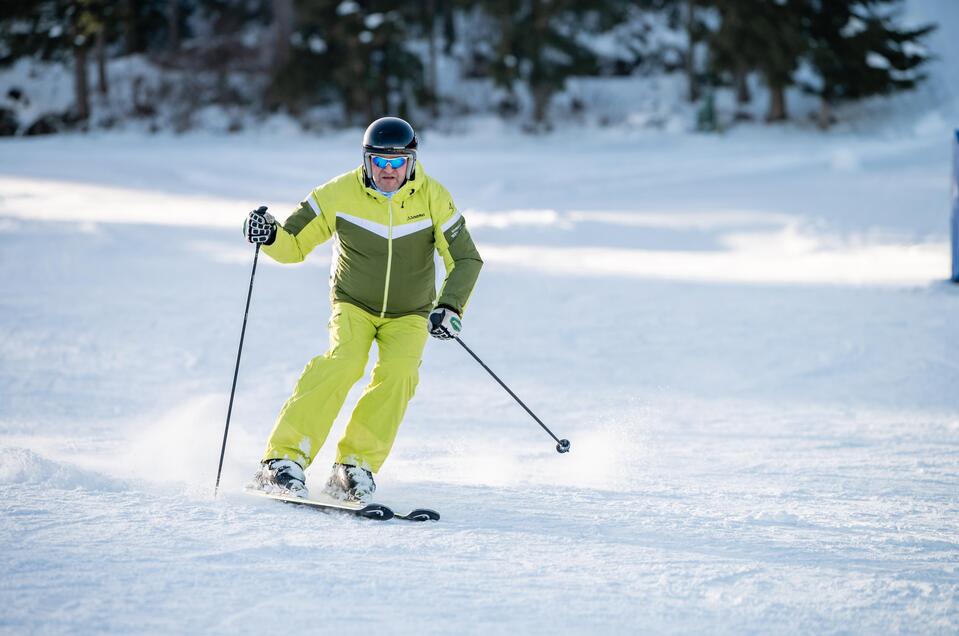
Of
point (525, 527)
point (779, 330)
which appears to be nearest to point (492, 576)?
point (525, 527)

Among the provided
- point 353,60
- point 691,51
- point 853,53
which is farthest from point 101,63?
point 853,53

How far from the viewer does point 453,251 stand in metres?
4.20

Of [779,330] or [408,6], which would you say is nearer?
[779,330]

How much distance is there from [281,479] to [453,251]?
1168mm

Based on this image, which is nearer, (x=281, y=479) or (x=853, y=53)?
(x=281, y=479)

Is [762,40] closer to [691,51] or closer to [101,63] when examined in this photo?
[691,51]

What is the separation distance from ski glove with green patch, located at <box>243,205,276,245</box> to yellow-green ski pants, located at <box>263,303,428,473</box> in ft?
1.33

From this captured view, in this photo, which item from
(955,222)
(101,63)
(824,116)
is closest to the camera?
(955,222)

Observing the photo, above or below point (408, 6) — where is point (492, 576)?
below

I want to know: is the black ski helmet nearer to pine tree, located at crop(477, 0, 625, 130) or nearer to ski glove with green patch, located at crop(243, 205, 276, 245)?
ski glove with green patch, located at crop(243, 205, 276, 245)

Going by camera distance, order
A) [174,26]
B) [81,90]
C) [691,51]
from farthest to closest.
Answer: [174,26] < [81,90] < [691,51]

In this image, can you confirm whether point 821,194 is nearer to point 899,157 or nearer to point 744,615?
point 899,157

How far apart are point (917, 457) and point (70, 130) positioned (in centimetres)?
2481

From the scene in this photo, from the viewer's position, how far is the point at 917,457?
15.7 ft
